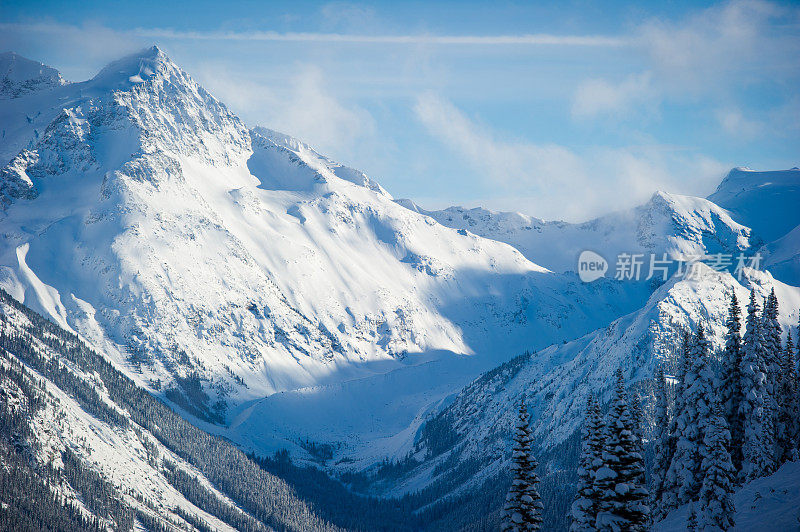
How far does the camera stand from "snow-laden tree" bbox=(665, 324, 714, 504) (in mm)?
56594

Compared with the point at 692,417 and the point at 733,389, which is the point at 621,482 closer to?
the point at 692,417

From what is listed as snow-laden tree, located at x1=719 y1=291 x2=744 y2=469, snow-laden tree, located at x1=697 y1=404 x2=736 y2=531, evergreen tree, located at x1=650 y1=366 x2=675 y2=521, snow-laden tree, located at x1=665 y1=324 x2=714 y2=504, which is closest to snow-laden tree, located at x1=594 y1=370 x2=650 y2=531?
snow-laden tree, located at x1=697 y1=404 x2=736 y2=531

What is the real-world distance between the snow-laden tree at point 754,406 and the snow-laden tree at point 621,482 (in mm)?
25958

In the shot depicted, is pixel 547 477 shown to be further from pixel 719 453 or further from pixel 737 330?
pixel 719 453

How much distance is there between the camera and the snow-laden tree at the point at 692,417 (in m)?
56.6

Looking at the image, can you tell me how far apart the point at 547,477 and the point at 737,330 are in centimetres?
11590

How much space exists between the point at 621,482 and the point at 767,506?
61.6 feet

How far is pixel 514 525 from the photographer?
143 feet

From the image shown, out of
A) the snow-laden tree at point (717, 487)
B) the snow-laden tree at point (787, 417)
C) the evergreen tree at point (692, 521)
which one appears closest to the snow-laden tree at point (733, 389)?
the snow-laden tree at point (787, 417)

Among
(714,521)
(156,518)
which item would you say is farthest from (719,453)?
(156,518)

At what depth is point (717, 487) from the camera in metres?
48.7

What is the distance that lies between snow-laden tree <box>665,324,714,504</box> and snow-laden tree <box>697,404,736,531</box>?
505cm

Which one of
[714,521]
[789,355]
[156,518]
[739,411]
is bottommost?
[156,518]

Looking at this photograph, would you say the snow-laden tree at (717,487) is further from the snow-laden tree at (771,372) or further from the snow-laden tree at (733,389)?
the snow-laden tree at (771,372)
